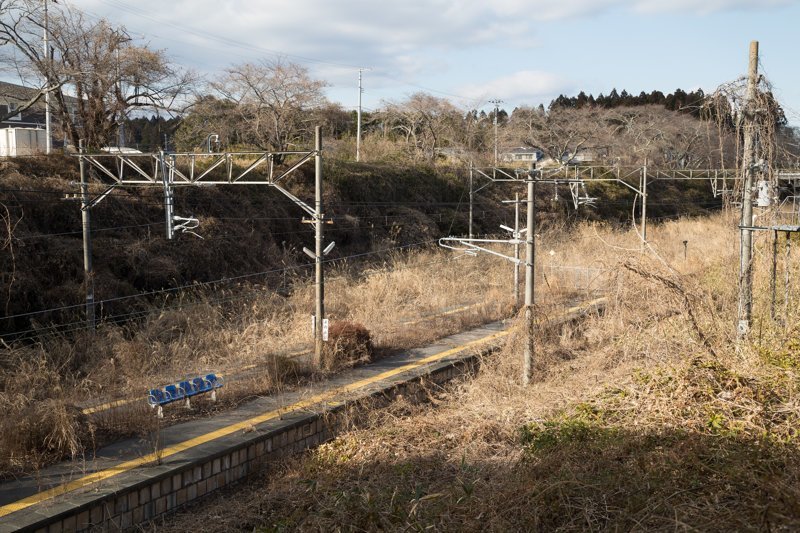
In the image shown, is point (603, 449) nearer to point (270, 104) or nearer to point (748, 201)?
point (748, 201)

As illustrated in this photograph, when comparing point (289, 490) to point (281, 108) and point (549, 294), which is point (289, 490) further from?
point (281, 108)

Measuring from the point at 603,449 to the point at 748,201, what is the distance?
3711 millimetres

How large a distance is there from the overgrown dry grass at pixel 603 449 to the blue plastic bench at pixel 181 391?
5.56 ft

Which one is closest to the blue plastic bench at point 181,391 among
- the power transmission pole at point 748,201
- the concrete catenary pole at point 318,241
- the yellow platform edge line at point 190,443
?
the yellow platform edge line at point 190,443

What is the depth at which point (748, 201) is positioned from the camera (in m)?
8.02

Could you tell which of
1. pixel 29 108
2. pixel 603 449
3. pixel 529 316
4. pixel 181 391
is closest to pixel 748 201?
pixel 603 449

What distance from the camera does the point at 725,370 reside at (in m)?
7.36

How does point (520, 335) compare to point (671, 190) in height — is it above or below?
below

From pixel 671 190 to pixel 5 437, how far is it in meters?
44.1

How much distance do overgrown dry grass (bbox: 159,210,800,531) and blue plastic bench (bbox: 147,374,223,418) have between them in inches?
66.8

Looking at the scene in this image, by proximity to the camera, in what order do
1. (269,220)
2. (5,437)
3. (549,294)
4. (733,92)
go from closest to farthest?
1. (5,437)
2. (733,92)
3. (549,294)
4. (269,220)

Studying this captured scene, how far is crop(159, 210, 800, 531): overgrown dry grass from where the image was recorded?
525cm

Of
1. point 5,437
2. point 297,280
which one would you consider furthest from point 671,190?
point 5,437

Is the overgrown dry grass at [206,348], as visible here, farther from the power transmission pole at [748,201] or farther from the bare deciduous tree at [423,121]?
the bare deciduous tree at [423,121]
